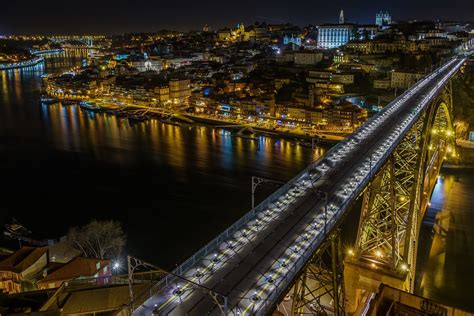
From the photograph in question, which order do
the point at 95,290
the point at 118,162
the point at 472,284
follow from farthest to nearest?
the point at 118,162 < the point at 472,284 < the point at 95,290

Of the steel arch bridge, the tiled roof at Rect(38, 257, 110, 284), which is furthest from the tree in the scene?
the steel arch bridge

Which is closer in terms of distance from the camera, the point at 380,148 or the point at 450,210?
the point at 380,148

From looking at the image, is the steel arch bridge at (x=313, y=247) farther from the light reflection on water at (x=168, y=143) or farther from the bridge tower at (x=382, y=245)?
the light reflection on water at (x=168, y=143)

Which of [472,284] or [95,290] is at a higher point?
[95,290]

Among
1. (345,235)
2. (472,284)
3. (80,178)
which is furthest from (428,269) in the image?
(80,178)

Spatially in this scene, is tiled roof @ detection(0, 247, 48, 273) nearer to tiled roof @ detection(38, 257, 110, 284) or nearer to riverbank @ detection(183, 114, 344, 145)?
tiled roof @ detection(38, 257, 110, 284)

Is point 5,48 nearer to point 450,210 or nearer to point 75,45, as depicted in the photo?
point 75,45

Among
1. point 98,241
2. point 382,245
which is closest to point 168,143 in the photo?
point 98,241
